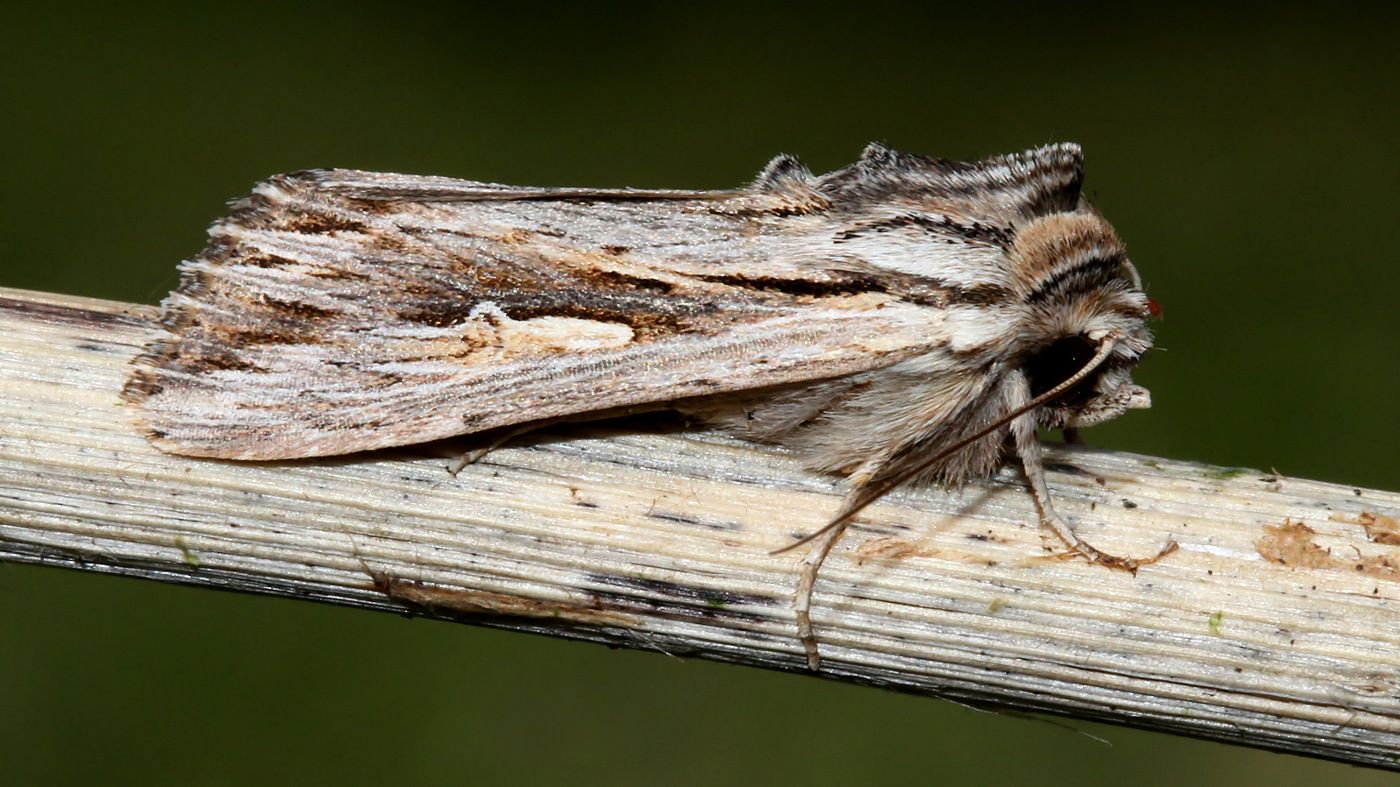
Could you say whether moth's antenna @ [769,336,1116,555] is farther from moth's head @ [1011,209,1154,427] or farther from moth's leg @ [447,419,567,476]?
moth's leg @ [447,419,567,476]

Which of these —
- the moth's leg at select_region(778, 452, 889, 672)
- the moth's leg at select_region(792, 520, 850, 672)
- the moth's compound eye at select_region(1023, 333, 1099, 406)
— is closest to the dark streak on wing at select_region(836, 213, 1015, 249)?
the moth's compound eye at select_region(1023, 333, 1099, 406)

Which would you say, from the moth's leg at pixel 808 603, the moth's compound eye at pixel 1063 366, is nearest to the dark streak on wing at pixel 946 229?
the moth's compound eye at pixel 1063 366

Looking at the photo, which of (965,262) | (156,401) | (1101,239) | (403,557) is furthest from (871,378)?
(156,401)

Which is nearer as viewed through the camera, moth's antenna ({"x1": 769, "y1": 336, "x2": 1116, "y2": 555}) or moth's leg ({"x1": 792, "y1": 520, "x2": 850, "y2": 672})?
moth's leg ({"x1": 792, "y1": 520, "x2": 850, "y2": 672})

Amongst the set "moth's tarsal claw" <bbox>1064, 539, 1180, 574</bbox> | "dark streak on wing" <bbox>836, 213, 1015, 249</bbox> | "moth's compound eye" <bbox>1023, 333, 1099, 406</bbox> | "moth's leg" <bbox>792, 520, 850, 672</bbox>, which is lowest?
"moth's leg" <bbox>792, 520, 850, 672</bbox>

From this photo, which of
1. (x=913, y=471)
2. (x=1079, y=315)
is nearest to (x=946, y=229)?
(x=1079, y=315)

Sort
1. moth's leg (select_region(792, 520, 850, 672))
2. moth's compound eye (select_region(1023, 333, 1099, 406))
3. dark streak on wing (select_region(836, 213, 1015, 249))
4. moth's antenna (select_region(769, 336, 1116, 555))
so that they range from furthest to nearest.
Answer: moth's compound eye (select_region(1023, 333, 1099, 406)) < dark streak on wing (select_region(836, 213, 1015, 249)) < moth's antenna (select_region(769, 336, 1116, 555)) < moth's leg (select_region(792, 520, 850, 672))

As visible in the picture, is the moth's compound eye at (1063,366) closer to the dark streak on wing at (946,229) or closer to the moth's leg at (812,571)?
the dark streak on wing at (946,229)

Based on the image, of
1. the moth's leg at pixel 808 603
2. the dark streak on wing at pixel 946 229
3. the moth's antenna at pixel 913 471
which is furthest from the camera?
the dark streak on wing at pixel 946 229
